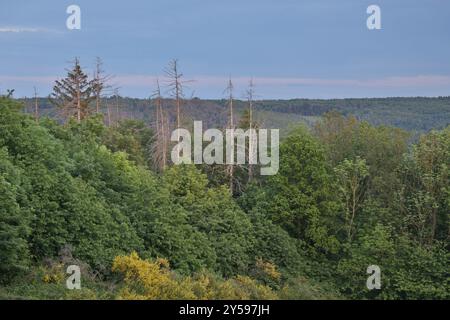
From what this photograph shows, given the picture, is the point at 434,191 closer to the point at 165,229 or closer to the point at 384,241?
the point at 384,241

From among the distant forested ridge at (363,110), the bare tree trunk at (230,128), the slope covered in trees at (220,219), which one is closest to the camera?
the slope covered in trees at (220,219)

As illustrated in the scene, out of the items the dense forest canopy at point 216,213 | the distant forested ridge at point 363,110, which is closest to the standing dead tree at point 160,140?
the dense forest canopy at point 216,213

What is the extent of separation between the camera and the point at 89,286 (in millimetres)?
22766

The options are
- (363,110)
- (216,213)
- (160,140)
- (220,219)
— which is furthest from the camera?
(363,110)

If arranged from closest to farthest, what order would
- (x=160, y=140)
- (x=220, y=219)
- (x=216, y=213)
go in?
(x=220, y=219) → (x=216, y=213) → (x=160, y=140)

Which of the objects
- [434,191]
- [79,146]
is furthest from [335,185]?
[79,146]

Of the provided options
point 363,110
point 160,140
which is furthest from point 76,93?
point 363,110

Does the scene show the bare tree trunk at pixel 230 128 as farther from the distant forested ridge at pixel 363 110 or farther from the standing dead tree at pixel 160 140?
the distant forested ridge at pixel 363 110

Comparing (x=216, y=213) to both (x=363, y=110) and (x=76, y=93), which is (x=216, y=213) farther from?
(x=363, y=110)

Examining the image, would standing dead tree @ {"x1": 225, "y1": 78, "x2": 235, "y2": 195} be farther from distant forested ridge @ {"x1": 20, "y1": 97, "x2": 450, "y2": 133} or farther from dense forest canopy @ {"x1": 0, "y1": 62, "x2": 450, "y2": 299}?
distant forested ridge @ {"x1": 20, "y1": 97, "x2": 450, "y2": 133}

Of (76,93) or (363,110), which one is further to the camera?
(363,110)

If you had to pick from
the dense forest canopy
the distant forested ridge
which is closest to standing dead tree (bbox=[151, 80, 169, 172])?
the dense forest canopy

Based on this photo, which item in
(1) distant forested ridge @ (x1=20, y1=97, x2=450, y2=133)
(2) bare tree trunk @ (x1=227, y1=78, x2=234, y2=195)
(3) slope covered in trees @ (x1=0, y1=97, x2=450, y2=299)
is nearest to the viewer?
(3) slope covered in trees @ (x1=0, y1=97, x2=450, y2=299)

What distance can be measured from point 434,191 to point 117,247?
2687cm
